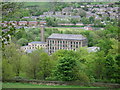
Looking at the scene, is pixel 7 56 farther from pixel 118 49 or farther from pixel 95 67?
pixel 118 49

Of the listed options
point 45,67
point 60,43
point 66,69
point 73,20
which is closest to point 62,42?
point 60,43

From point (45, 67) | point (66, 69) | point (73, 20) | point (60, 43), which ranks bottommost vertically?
point (60, 43)

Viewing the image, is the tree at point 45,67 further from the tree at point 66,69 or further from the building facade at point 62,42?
the building facade at point 62,42

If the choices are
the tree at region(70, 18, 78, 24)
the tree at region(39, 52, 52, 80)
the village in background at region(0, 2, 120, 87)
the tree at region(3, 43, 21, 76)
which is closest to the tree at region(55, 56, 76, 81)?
the village in background at region(0, 2, 120, 87)

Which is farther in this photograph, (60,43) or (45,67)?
(60,43)

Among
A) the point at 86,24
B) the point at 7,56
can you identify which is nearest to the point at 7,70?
the point at 7,56

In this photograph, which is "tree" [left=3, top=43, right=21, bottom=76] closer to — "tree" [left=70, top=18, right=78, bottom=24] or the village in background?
the village in background

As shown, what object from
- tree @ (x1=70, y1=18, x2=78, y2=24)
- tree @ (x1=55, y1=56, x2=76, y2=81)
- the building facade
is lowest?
the building facade

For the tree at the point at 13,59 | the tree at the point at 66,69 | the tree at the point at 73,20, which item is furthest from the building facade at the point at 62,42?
the tree at the point at 66,69

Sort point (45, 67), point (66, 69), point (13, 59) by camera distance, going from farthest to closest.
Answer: point (13, 59), point (45, 67), point (66, 69)

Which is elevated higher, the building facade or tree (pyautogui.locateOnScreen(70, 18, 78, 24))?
tree (pyautogui.locateOnScreen(70, 18, 78, 24))

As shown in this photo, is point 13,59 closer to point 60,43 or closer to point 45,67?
point 45,67

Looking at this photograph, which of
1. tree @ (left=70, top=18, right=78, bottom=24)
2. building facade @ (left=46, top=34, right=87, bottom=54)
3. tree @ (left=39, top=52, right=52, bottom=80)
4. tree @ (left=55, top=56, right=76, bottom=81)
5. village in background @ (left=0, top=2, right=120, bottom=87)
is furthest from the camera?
tree @ (left=70, top=18, right=78, bottom=24)
